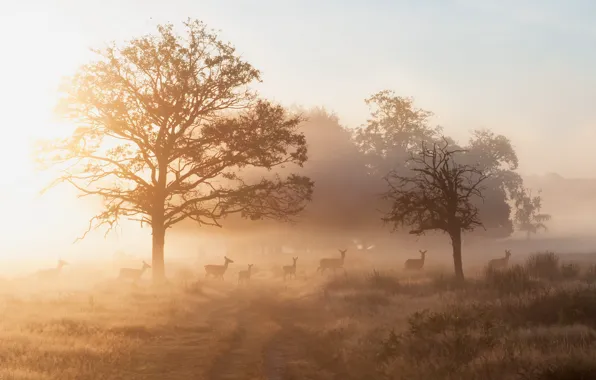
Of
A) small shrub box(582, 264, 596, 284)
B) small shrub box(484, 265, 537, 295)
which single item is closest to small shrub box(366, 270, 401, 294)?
small shrub box(484, 265, 537, 295)

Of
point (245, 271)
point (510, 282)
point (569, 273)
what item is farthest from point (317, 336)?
point (245, 271)

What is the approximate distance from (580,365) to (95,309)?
55.6ft

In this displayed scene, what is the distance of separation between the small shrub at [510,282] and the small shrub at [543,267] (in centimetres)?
265

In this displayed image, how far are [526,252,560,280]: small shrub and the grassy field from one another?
355 centimetres

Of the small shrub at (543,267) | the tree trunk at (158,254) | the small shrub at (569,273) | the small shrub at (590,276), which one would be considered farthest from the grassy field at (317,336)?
the tree trunk at (158,254)

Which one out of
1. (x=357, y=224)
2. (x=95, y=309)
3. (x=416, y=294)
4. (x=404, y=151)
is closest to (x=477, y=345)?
(x=416, y=294)

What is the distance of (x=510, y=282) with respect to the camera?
76.3 ft

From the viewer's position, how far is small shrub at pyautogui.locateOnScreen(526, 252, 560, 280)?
28112 mm

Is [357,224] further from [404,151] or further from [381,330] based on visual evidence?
[381,330]

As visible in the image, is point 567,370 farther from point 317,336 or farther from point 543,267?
point 543,267

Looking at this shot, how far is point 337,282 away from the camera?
96.3 ft

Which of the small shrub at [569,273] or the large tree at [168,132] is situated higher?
the large tree at [168,132]

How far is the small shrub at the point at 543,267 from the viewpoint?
28112mm

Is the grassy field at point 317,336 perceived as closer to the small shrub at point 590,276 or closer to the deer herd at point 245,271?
the small shrub at point 590,276
